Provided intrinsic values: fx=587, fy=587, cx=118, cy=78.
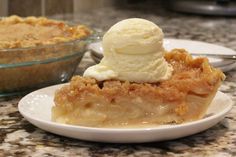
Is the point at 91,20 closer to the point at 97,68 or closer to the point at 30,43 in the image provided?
the point at 30,43

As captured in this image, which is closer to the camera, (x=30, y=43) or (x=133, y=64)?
(x=133, y=64)

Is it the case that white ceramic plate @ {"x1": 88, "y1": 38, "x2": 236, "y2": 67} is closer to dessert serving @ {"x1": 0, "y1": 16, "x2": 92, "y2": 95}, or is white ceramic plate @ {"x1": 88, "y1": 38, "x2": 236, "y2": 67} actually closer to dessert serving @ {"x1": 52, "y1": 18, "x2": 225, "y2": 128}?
dessert serving @ {"x1": 0, "y1": 16, "x2": 92, "y2": 95}

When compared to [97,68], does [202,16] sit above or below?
below

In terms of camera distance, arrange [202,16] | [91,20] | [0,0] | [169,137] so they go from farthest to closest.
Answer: [202,16] < [91,20] < [0,0] < [169,137]

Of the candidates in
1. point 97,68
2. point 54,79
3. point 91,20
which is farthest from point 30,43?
point 91,20

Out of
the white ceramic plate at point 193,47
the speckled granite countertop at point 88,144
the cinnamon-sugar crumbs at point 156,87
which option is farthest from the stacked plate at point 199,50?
the cinnamon-sugar crumbs at point 156,87

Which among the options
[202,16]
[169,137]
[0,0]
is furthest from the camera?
[202,16]

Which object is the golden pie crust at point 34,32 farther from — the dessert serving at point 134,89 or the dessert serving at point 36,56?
the dessert serving at point 134,89

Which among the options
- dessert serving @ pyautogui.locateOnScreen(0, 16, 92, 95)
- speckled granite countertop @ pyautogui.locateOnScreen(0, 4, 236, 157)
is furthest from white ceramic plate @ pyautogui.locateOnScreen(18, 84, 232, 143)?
dessert serving @ pyautogui.locateOnScreen(0, 16, 92, 95)
